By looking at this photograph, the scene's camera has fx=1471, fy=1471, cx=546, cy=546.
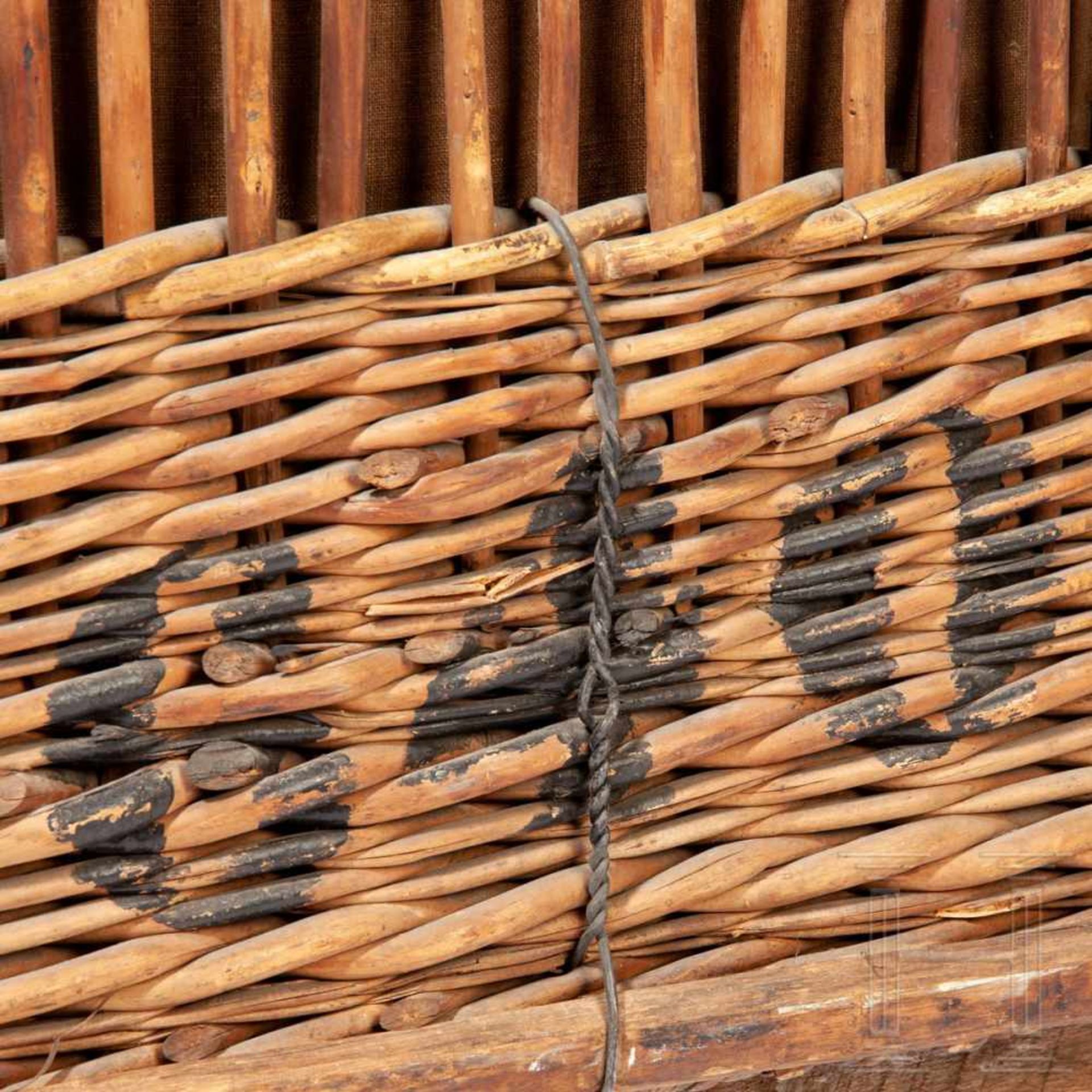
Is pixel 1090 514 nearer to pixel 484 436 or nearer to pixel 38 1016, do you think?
pixel 484 436

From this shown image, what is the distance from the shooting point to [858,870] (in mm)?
777

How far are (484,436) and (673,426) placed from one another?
10 centimetres

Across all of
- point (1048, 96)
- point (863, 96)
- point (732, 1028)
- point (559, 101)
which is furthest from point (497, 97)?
point (732, 1028)

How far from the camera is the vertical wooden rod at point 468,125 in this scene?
69 centimetres

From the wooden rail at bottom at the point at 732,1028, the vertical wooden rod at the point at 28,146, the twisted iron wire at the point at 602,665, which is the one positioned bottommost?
the wooden rail at bottom at the point at 732,1028

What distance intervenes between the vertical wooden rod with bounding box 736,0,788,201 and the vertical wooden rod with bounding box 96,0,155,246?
290 mm

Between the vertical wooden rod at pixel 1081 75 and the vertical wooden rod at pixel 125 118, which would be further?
the vertical wooden rod at pixel 1081 75

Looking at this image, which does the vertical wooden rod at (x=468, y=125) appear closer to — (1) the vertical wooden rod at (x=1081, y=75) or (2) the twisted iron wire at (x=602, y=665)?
(2) the twisted iron wire at (x=602, y=665)

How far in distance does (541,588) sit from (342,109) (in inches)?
9.8

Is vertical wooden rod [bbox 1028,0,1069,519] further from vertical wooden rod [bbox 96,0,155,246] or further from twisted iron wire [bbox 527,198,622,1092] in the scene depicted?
vertical wooden rod [bbox 96,0,155,246]

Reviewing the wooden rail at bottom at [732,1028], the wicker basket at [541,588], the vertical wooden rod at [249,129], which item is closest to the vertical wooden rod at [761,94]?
the wicker basket at [541,588]

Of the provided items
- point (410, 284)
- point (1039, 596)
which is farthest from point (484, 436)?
point (1039, 596)

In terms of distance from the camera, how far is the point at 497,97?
0.76m

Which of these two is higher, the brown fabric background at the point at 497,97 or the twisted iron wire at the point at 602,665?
the brown fabric background at the point at 497,97
